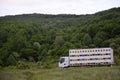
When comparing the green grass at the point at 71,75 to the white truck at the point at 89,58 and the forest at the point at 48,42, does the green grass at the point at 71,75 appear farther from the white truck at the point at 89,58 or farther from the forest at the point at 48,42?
the forest at the point at 48,42

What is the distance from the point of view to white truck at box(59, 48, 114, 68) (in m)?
49.3

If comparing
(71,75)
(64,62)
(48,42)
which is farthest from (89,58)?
(48,42)

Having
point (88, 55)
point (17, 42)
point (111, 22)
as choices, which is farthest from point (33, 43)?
point (88, 55)

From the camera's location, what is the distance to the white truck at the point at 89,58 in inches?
1941

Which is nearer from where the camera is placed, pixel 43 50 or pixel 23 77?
pixel 23 77

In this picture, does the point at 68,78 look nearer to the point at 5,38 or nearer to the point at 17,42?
the point at 17,42

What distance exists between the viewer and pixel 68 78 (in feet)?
115

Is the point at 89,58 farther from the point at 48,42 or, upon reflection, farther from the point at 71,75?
the point at 48,42

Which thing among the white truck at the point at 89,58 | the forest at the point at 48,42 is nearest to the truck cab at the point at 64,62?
the white truck at the point at 89,58

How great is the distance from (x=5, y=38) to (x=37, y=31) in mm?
26547

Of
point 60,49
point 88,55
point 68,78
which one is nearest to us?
point 68,78

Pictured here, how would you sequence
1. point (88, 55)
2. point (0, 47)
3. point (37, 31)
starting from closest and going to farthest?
point (88, 55) → point (0, 47) → point (37, 31)

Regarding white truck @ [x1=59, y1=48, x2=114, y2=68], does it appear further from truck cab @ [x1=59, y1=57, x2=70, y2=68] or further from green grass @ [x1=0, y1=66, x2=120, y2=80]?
green grass @ [x1=0, y1=66, x2=120, y2=80]

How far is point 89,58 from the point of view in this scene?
50344mm
